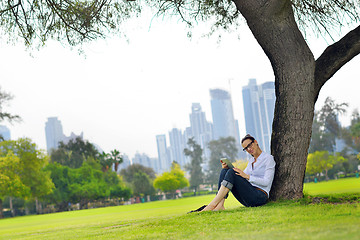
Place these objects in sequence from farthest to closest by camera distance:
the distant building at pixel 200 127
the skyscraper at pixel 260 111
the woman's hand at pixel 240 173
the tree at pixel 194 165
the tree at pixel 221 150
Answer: the distant building at pixel 200 127
the skyscraper at pixel 260 111
the tree at pixel 221 150
the tree at pixel 194 165
the woman's hand at pixel 240 173

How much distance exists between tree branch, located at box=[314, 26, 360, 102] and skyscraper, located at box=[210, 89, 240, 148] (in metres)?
116

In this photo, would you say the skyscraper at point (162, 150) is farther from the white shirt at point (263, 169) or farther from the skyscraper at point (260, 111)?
the white shirt at point (263, 169)

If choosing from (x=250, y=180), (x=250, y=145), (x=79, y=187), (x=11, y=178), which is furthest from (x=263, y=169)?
(x=79, y=187)

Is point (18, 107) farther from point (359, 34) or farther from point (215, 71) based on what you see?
point (359, 34)

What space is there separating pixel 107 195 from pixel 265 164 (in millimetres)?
48130

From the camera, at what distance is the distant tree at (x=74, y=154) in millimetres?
65438

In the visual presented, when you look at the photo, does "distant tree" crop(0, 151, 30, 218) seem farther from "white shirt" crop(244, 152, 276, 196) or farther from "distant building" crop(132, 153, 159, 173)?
"distant building" crop(132, 153, 159, 173)

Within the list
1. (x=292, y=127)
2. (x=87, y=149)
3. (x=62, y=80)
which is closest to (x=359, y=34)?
(x=292, y=127)

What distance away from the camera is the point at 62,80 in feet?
391

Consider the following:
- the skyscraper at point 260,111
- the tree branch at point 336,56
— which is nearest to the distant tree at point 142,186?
the skyscraper at point 260,111

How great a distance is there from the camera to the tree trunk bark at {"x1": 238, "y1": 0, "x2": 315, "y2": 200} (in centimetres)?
738

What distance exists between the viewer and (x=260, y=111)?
99125mm

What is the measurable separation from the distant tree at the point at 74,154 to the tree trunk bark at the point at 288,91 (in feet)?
196

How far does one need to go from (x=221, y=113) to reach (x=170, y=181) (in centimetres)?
6458
